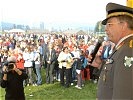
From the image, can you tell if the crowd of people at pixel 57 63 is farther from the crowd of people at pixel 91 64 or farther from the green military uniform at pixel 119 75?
the green military uniform at pixel 119 75

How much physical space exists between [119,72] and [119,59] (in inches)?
3.6

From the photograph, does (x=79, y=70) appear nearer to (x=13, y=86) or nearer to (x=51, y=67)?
(x=51, y=67)

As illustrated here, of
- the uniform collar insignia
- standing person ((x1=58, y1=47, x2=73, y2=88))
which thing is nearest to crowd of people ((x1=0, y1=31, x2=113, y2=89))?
standing person ((x1=58, y1=47, x2=73, y2=88))

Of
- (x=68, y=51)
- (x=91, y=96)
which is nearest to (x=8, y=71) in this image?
(x=91, y=96)

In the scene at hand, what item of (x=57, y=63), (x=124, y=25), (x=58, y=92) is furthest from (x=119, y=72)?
(x=57, y=63)

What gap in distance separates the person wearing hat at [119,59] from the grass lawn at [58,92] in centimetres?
768

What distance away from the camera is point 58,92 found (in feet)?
35.4

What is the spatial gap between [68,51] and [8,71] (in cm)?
549

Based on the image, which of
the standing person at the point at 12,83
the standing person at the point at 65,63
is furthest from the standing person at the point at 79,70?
the standing person at the point at 12,83

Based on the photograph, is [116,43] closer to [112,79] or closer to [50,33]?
[112,79]

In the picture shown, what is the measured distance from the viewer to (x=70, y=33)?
19.2m

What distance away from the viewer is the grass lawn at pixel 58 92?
10.2 m

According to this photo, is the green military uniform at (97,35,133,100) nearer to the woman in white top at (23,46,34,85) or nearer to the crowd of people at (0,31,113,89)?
the crowd of people at (0,31,113,89)

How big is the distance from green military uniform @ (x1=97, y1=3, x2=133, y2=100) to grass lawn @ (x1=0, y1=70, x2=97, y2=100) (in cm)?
768
